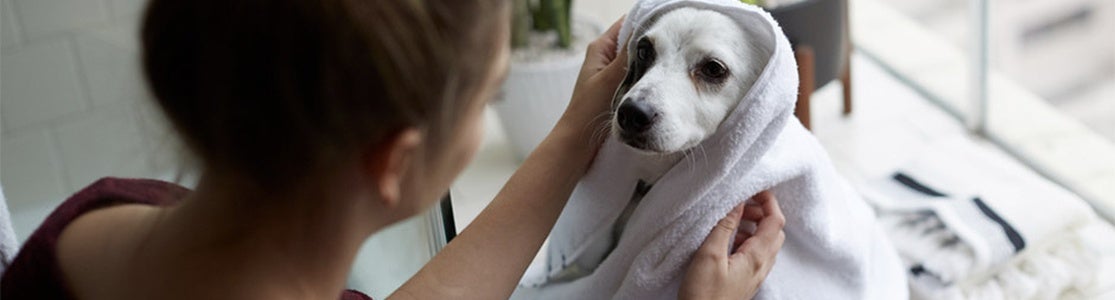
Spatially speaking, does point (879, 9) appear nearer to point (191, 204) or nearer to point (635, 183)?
point (635, 183)

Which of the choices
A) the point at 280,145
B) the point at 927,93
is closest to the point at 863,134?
the point at 927,93

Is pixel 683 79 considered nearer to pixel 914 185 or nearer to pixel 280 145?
pixel 280 145

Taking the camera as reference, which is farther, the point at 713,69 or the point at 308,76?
the point at 713,69

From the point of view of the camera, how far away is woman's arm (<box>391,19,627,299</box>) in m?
1.04

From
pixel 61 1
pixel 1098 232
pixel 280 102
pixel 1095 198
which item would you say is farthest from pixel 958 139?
pixel 280 102

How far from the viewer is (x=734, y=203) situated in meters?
1.07

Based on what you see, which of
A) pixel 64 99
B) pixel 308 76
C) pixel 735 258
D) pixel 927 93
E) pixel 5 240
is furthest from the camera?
pixel 927 93

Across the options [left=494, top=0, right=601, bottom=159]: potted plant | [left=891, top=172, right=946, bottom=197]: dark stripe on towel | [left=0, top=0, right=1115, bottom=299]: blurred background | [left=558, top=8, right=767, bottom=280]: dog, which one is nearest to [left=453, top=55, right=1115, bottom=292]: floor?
[left=0, top=0, right=1115, bottom=299]: blurred background

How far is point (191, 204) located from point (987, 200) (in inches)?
51.3

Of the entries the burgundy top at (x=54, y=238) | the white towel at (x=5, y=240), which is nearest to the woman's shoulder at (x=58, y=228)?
the burgundy top at (x=54, y=238)

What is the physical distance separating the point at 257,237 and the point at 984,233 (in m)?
1.18

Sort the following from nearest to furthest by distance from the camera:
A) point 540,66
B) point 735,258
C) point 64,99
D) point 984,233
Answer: point 735,258 < point 64,99 < point 984,233 < point 540,66

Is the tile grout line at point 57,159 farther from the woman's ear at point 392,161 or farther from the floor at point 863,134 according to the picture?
the floor at point 863,134

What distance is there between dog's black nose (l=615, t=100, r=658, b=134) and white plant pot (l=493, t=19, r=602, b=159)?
1133mm
